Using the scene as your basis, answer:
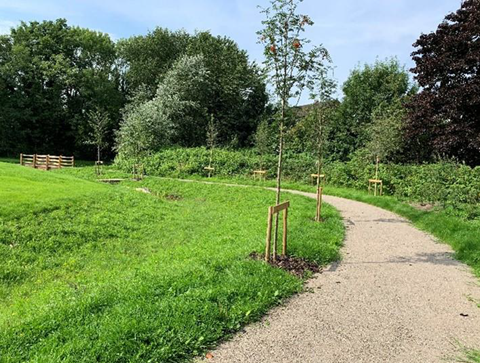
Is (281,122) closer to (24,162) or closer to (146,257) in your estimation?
(146,257)

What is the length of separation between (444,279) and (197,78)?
35.0 metres

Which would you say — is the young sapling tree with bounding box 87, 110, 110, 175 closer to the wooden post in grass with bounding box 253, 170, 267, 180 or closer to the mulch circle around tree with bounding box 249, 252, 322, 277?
the wooden post in grass with bounding box 253, 170, 267, 180

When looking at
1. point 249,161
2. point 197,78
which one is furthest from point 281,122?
point 197,78

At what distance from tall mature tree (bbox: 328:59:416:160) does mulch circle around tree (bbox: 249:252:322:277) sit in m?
26.2

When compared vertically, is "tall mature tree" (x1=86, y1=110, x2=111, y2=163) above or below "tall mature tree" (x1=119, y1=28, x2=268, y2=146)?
below

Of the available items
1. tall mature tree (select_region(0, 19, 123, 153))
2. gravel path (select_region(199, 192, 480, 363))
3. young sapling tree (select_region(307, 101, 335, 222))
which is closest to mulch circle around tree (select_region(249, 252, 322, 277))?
gravel path (select_region(199, 192, 480, 363))

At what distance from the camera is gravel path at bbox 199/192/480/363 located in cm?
389

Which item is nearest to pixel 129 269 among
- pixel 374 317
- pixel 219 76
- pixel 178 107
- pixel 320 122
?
pixel 374 317

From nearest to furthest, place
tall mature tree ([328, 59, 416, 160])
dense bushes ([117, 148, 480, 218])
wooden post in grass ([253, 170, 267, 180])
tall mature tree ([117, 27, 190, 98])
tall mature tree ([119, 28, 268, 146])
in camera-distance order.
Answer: dense bushes ([117, 148, 480, 218]), wooden post in grass ([253, 170, 267, 180]), tall mature tree ([328, 59, 416, 160]), tall mature tree ([119, 28, 268, 146]), tall mature tree ([117, 27, 190, 98])

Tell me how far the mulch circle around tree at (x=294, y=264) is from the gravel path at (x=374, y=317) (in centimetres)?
24

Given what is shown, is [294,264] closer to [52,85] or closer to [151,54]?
[151,54]

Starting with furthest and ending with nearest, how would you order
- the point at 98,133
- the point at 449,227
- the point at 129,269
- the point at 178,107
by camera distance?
1. the point at 178,107
2. the point at 98,133
3. the point at 449,227
4. the point at 129,269

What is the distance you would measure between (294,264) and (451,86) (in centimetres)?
2156

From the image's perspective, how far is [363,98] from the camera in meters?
34.1
